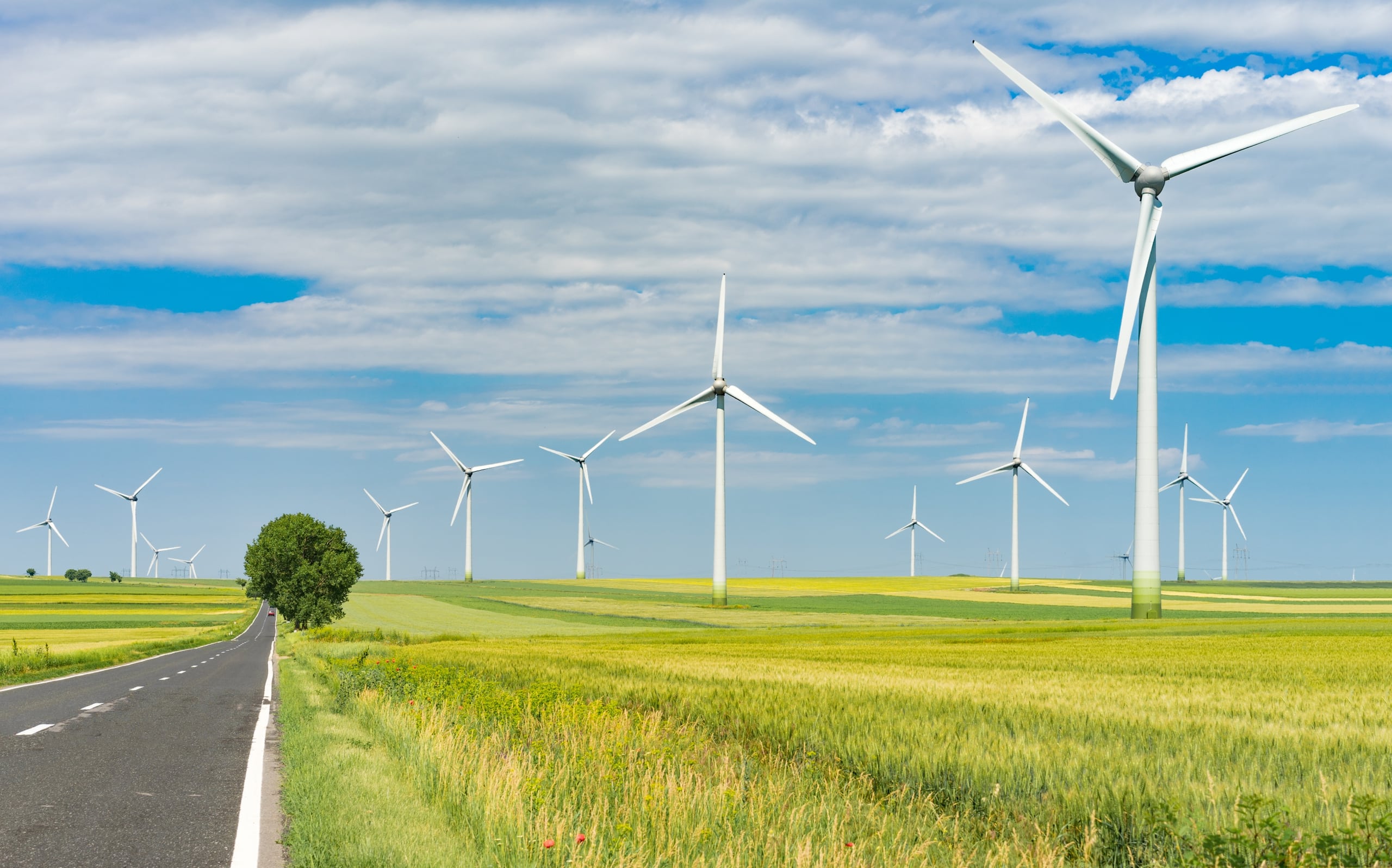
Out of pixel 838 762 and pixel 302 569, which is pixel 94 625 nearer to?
pixel 302 569

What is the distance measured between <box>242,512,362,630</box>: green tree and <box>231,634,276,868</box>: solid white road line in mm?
77397

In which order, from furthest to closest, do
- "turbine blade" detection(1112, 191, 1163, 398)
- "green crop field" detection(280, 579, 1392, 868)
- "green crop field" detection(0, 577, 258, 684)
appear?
"turbine blade" detection(1112, 191, 1163, 398), "green crop field" detection(0, 577, 258, 684), "green crop field" detection(280, 579, 1392, 868)

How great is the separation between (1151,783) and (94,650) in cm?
5045

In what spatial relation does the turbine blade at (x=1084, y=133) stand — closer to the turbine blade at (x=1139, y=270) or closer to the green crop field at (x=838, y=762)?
the turbine blade at (x=1139, y=270)

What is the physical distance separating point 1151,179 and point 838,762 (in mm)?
66791

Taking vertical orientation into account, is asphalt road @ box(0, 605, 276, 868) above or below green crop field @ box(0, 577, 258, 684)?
above

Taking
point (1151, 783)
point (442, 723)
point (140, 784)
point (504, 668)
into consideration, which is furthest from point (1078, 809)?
point (504, 668)

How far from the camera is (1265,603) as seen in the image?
115 meters

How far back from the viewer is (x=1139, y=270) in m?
63.0

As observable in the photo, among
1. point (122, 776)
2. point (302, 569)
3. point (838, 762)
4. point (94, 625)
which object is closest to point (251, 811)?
point (122, 776)

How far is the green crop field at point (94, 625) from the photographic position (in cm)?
3978

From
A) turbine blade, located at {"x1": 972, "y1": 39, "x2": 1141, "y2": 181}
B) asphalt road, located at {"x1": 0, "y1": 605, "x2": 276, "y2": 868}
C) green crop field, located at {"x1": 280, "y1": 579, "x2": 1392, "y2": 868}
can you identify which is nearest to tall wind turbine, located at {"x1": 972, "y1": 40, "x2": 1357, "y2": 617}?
turbine blade, located at {"x1": 972, "y1": 39, "x2": 1141, "y2": 181}

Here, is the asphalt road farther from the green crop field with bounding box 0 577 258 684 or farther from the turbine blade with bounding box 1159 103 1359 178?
the turbine blade with bounding box 1159 103 1359 178

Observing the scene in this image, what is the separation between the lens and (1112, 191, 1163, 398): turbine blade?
59.0 m
